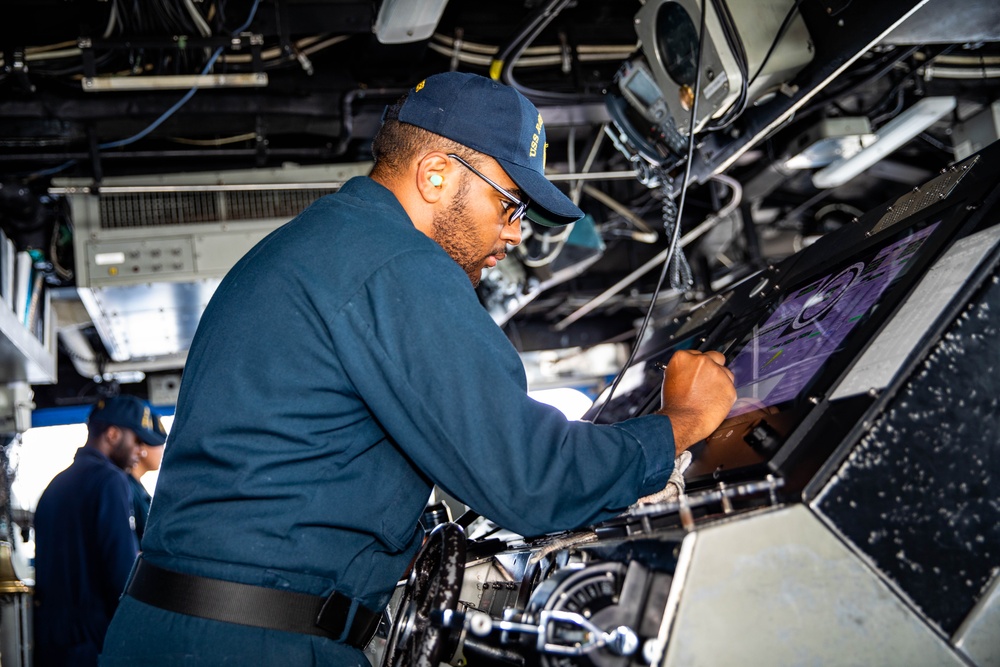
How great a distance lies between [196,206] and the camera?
4.74m

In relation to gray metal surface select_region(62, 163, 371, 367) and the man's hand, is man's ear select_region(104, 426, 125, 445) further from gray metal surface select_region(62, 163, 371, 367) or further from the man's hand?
the man's hand

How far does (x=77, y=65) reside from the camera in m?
3.87

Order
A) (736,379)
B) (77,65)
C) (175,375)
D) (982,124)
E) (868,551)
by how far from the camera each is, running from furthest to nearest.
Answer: (175,375) < (982,124) < (77,65) < (736,379) < (868,551)

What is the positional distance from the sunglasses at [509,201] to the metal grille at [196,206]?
3.06 m

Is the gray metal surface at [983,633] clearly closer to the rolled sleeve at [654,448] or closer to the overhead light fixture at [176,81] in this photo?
the rolled sleeve at [654,448]

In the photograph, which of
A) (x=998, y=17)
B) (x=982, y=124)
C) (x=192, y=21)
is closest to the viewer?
(x=998, y=17)

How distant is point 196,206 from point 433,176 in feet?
11.0

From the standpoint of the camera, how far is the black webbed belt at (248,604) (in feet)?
4.79

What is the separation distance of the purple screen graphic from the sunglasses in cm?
56

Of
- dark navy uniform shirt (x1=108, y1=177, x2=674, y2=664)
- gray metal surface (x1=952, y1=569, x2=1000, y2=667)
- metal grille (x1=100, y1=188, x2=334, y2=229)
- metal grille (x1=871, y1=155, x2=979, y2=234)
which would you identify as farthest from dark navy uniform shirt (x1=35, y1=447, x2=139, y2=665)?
gray metal surface (x1=952, y1=569, x2=1000, y2=667)

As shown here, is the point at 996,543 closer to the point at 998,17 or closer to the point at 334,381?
the point at 334,381

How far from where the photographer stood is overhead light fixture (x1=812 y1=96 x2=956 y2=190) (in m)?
4.20

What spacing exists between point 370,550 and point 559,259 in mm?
4210

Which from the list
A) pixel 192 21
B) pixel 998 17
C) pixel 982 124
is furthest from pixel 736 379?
pixel 982 124
